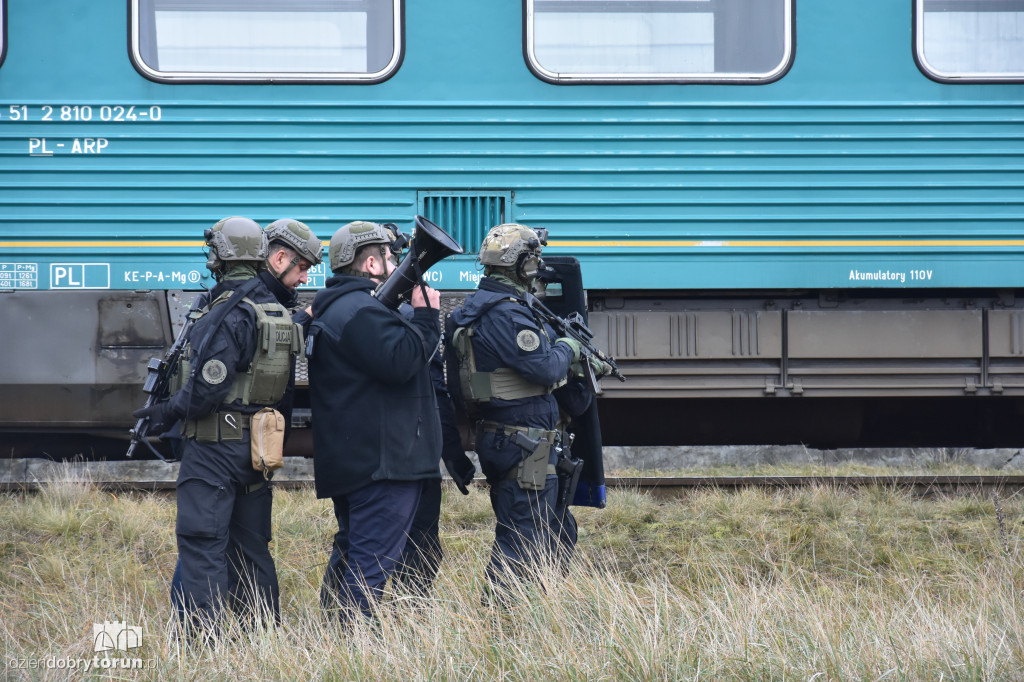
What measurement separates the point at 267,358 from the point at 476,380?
2.57 ft

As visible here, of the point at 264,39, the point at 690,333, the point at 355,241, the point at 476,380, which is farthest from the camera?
the point at 690,333

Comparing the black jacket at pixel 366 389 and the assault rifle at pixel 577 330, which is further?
the assault rifle at pixel 577 330

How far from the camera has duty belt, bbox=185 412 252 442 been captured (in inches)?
123

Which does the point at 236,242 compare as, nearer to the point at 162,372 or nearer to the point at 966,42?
the point at 162,372

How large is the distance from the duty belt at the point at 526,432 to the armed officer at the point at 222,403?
0.78 m

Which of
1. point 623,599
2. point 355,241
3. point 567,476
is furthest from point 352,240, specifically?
point 623,599

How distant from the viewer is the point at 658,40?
5238 mm

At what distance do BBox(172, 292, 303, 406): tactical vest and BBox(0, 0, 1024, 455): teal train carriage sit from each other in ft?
6.53

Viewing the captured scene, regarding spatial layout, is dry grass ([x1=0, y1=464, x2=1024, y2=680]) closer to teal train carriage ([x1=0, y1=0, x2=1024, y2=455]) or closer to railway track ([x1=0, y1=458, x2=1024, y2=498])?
railway track ([x1=0, y1=458, x2=1024, y2=498])

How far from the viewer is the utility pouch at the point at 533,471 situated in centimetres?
342

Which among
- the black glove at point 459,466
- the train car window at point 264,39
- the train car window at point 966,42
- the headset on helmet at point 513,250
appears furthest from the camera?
the train car window at point 966,42

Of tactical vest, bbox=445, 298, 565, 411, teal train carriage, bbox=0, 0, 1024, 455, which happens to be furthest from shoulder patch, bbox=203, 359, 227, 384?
teal train carriage, bbox=0, 0, 1024, 455

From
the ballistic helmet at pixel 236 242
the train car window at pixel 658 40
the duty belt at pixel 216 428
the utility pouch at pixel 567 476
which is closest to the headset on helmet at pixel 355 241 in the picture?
the ballistic helmet at pixel 236 242

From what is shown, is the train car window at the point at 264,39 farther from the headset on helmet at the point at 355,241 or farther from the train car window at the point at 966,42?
the train car window at the point at 966,42
